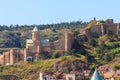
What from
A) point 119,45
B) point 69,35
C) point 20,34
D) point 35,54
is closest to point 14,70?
point 35,54

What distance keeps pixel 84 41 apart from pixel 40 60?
767 cm

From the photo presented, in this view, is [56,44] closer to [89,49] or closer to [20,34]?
[89,49]

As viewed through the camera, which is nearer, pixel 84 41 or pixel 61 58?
pixel 61 58

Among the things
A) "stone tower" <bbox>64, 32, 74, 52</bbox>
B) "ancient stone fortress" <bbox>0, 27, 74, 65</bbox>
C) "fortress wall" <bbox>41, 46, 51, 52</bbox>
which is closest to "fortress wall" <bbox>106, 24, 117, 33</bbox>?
"ancient stone fortress" <bbox>0, 27, 74, 65</bbox>

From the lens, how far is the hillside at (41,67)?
7300 cm

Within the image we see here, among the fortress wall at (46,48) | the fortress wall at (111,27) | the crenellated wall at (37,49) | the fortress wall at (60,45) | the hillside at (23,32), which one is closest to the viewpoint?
the crenellated wall at (37,49)

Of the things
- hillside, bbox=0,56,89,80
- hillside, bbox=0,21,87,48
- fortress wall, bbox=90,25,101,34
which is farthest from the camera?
hillside, bbox=0,21,87,48

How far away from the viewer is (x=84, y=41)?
79938 millimetres

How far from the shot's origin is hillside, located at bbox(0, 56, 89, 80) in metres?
73.0

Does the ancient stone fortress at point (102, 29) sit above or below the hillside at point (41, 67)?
above

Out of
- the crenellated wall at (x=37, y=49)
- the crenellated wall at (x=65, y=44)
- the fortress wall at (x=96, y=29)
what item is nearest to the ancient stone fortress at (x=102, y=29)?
the fortress wall at (x=96, y=29)

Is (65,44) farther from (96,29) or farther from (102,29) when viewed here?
(102,29)

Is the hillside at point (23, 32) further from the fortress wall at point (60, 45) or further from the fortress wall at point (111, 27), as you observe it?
the fortress wall at point (60, 45)

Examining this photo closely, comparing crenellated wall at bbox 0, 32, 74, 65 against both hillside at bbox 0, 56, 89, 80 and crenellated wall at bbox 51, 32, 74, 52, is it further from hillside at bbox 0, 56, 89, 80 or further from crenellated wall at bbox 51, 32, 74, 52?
hillside at bbox 0, 56, 89, 80
